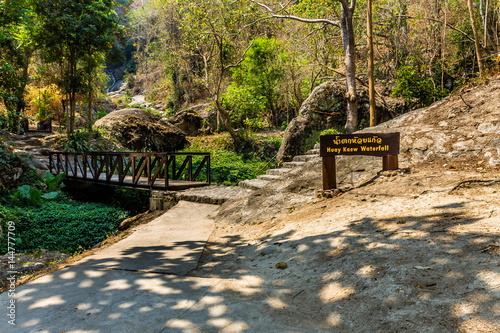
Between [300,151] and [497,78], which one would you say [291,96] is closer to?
[300,151]

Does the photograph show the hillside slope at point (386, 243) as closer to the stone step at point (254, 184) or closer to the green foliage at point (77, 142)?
the stone step at point (254, 184)

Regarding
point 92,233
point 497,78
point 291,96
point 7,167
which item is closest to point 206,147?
point 291,96

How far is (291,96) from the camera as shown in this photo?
1828cm

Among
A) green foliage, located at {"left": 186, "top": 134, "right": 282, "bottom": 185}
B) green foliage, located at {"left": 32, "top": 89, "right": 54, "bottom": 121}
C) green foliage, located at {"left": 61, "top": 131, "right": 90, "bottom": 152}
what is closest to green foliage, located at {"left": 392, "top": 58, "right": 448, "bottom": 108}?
green foliage, located at {"left": 186, "top": 134, "right": 282, "bottom": 185}

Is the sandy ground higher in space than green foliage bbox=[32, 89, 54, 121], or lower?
lower

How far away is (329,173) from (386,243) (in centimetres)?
229

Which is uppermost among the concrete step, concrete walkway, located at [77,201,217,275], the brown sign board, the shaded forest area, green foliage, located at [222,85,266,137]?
the shaded forest area

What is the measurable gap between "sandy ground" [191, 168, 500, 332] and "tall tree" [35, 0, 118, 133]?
45.1 feet

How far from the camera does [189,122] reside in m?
18.6

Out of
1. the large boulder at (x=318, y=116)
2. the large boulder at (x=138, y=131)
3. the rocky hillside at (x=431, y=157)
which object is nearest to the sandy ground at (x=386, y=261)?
the rocky hillside at (x=431, y=157)

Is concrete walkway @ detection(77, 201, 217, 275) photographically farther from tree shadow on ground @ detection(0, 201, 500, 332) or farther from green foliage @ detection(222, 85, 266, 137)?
green foliage @ detection(222, 85, 266, 137)

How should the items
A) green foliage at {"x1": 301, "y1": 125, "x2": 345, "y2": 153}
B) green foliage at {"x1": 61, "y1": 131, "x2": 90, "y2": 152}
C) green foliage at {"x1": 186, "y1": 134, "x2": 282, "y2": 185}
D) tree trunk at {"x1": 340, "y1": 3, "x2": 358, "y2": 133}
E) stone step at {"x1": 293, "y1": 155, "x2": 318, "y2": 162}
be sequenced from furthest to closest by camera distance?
green foliage at {"x1": 61, "y1": 131, "x2": 90, "y2": 152}, green foliage at {"x1": 186, "y1": 134, "x2": 282, "y2": 185}, green foliage at {"x1": 301, "y1": 125, "x2": 345, "y2": 153}, tree trunk at {"x1": 340, "y1": 3, "x2": 358, "y2": 133}, stone step at {"x1": 293, "y1": 155, "x2": 318, "y2": 162}

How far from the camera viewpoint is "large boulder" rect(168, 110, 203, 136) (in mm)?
18516

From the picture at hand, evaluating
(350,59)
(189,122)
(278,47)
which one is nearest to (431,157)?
(350,59)
